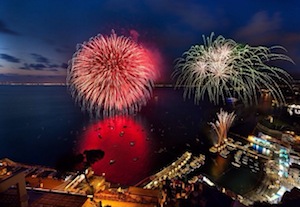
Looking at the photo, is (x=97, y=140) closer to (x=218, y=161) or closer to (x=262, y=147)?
(x=218, y=161)

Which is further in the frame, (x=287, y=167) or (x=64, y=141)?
(x=64, y=141)

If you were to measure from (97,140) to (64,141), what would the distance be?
24.6 ft

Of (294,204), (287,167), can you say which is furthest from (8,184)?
(287,167)

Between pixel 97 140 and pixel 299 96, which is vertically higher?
pixel 299 96

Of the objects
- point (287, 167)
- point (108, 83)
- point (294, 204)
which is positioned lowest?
point (287, 167)

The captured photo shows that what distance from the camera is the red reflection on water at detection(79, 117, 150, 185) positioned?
32562mm

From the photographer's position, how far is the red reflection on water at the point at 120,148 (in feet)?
107

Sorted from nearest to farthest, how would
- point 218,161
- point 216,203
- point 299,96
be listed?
point 216,203 < point 218,161 < point 299,96

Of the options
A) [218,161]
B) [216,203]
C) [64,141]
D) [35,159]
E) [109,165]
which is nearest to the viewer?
[216,203]

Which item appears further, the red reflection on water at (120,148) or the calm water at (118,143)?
the red reflection on water at (120,148)

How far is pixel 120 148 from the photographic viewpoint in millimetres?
45156

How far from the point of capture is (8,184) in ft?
22.0

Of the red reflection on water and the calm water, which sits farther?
the red reflection on water

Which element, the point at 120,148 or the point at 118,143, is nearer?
the point at 120,148
